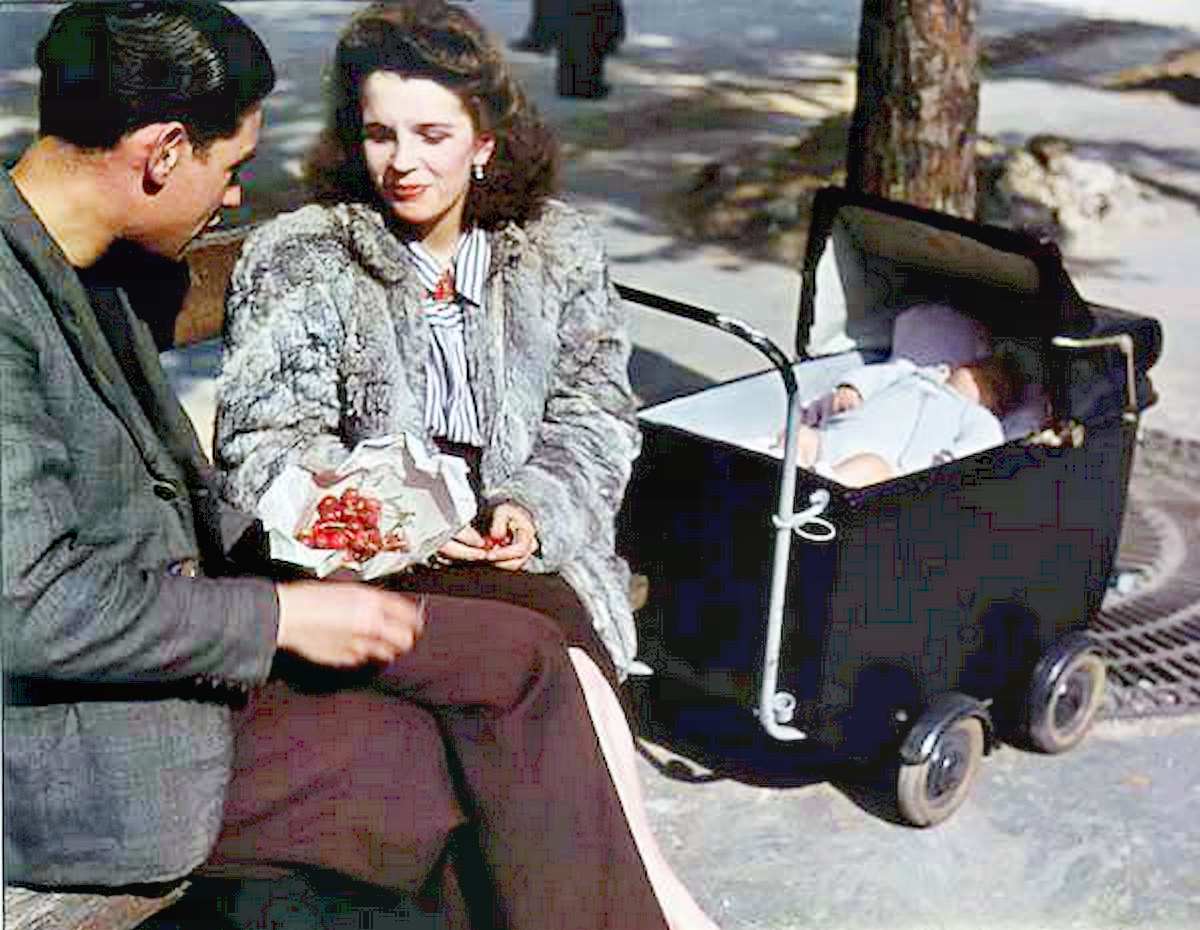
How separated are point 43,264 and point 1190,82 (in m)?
10.3

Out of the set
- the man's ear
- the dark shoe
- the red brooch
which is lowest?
the dark shoe

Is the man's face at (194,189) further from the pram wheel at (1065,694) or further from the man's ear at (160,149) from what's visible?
the pram wheel at (1065,694)

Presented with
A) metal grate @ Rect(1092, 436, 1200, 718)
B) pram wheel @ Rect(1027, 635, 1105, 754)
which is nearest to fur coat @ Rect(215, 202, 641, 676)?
pram wheel @ Rect(1027, 635, 1105, 754)

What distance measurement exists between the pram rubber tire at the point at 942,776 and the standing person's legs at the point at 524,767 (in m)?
1.12

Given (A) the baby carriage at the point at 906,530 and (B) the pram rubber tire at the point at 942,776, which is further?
(B) the pram rubber tire at the point at 942,776

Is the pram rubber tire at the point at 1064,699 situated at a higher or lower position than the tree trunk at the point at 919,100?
lower

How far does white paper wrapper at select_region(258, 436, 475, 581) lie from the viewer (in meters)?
2.97

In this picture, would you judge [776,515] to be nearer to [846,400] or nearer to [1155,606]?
[846,400]

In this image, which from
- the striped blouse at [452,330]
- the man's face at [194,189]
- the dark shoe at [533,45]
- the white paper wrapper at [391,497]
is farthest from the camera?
the dark shoe at [533,45]

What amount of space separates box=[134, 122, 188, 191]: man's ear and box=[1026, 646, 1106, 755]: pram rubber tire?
2118mm

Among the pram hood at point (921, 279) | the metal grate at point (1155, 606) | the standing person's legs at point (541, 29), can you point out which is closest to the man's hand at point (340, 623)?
the pram hood at point (921, 279)

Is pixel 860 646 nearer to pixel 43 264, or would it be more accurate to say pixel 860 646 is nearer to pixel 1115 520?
pixel 1115 520

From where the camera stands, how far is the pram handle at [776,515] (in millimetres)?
3508

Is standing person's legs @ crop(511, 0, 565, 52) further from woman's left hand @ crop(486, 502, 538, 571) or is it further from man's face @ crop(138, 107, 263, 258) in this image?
man's face @ crop(138, 107, 263, 258)
